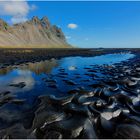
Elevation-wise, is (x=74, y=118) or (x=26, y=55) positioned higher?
(x=74, y=118)

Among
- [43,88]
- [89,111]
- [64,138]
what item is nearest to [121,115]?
[89,111]

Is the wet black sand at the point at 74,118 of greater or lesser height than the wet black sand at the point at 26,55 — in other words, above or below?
above

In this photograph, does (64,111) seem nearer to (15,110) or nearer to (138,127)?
(15,110)

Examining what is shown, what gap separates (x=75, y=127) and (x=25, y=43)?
19460 cm

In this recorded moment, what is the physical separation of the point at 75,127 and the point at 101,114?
1392 millimetres

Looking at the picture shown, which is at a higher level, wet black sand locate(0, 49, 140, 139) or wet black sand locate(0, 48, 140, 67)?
wet black sand locate(0, 49, 140, 139)

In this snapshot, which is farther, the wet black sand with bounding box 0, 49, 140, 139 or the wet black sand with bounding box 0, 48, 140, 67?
the wet black sand with bounding box 0, 48, 140, 67

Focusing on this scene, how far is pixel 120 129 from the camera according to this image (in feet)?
17.4

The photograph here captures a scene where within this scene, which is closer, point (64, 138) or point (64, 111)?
point (64, 138)

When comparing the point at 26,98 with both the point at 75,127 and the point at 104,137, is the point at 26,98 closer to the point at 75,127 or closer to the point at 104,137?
the point at 75,127

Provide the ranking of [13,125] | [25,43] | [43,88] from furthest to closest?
[25,43]
[43,88]
[13,125]

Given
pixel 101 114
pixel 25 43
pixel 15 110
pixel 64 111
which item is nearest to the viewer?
pixel 101 114

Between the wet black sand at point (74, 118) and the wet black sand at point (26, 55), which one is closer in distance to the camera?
the wet black sand at point (74, 118)

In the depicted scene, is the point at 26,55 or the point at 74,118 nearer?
the point at 74,118
